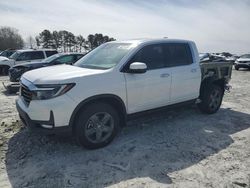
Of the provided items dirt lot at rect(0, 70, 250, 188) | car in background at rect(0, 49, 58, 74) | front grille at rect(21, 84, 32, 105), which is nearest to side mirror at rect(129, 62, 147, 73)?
dirt lot at rect(0, 70, 250, 188)

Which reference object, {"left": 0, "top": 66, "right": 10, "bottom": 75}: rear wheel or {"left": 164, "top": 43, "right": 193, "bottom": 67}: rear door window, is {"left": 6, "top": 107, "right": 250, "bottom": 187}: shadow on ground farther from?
{"left": 0, "top": 66, "right": 10, "bottom": 75}: rear wheel

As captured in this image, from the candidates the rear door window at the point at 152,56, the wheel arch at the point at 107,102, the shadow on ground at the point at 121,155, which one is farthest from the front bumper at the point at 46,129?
the rear door window at the point at 152,56

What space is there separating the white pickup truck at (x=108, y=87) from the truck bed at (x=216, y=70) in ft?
1.78

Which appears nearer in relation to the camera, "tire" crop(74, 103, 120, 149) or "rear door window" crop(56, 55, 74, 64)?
"tire" crop(74, 103, 120, 149)

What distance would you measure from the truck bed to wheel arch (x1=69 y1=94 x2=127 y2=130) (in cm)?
270

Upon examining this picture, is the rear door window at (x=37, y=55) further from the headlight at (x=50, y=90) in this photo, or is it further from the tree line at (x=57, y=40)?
the tree line at (x=57, y=40)

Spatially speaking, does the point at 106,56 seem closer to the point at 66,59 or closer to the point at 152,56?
the point at 152,56

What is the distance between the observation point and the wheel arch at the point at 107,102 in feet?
13.4

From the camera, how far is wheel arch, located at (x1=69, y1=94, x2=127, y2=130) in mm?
4082

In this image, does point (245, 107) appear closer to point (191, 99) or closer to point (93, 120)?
point (191, 99)

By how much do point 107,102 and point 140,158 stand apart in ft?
3.55

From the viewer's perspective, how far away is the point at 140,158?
4.21 m

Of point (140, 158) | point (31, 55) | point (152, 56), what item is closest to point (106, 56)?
point (152, 56)

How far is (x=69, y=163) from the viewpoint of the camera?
404 centimetres
